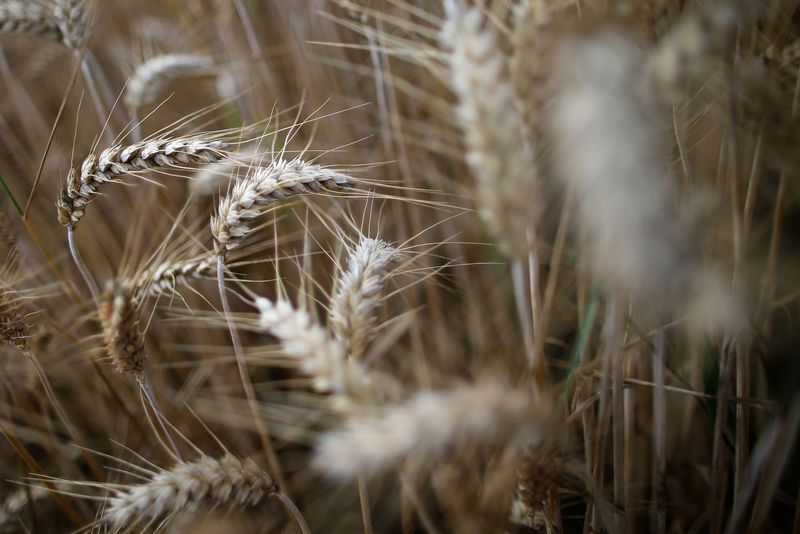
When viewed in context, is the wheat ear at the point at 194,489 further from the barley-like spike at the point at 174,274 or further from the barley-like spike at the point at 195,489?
the barley-like spike at the point at 174,274

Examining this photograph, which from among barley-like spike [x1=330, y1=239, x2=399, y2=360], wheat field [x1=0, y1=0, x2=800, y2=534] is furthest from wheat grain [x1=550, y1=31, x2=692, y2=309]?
barley-like spike [x1=330, y1=239, x2=399, y2=360]

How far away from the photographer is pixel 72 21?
0.97 metres

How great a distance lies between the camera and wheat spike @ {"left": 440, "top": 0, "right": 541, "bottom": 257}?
44cm

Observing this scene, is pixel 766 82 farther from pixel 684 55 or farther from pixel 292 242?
pixel 292 242

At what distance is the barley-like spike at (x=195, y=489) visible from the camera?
0.63 m

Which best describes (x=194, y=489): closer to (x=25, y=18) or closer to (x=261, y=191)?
(x=261, y=191)

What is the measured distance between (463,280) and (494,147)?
0.80 metres

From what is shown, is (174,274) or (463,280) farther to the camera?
(463,280)

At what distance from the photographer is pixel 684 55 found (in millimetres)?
440

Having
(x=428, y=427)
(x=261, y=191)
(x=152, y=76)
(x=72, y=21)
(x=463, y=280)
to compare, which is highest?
(x=72, y=21)

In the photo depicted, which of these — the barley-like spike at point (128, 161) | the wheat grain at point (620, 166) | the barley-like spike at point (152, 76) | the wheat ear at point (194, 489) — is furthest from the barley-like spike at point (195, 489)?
the barley-like spike at point (152, 76)

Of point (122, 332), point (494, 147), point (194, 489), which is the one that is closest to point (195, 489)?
point (194, 489)

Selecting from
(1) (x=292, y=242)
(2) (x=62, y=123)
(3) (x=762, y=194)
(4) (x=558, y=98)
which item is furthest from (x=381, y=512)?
(2) (x=62, y=123)

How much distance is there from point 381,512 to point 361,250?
849 millimetres
